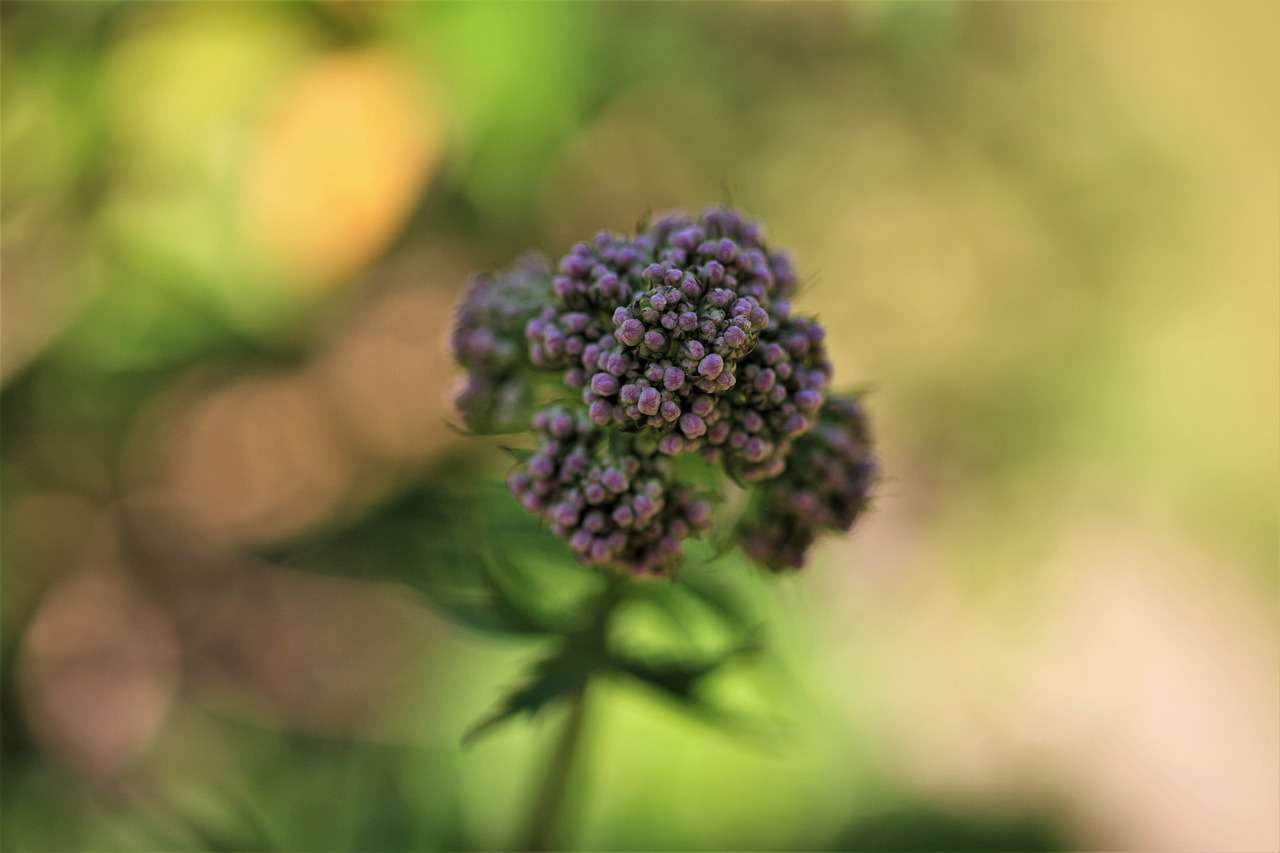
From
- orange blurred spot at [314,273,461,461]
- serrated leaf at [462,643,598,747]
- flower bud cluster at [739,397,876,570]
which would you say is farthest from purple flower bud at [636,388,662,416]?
orange blurred spot at [314,273,461,461]

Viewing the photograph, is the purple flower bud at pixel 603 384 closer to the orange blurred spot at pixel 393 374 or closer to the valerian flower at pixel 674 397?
the valerian flower at pixel 674 397

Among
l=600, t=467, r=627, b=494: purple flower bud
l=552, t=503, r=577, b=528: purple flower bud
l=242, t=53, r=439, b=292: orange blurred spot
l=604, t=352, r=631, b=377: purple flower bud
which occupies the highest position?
l=242, t=53, r=439, b=292: orange blurred spot

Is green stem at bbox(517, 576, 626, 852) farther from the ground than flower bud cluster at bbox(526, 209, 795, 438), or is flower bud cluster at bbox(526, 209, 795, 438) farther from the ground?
flower bud cluster at bbox(526, 209, 795, 438)

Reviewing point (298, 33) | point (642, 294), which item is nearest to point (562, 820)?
point (642, 294)

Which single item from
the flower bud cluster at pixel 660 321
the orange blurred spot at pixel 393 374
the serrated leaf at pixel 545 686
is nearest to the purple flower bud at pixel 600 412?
the flower bud cluster at pixel 660 321

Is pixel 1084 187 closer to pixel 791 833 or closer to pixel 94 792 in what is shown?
pixel 791 833

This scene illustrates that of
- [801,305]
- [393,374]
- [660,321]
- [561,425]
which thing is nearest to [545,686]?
[561,425]

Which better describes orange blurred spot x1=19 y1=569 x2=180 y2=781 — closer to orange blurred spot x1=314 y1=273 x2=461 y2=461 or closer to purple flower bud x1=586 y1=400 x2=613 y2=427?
orange blurred spot x1=314 y1=273 x2=461 y2=461
